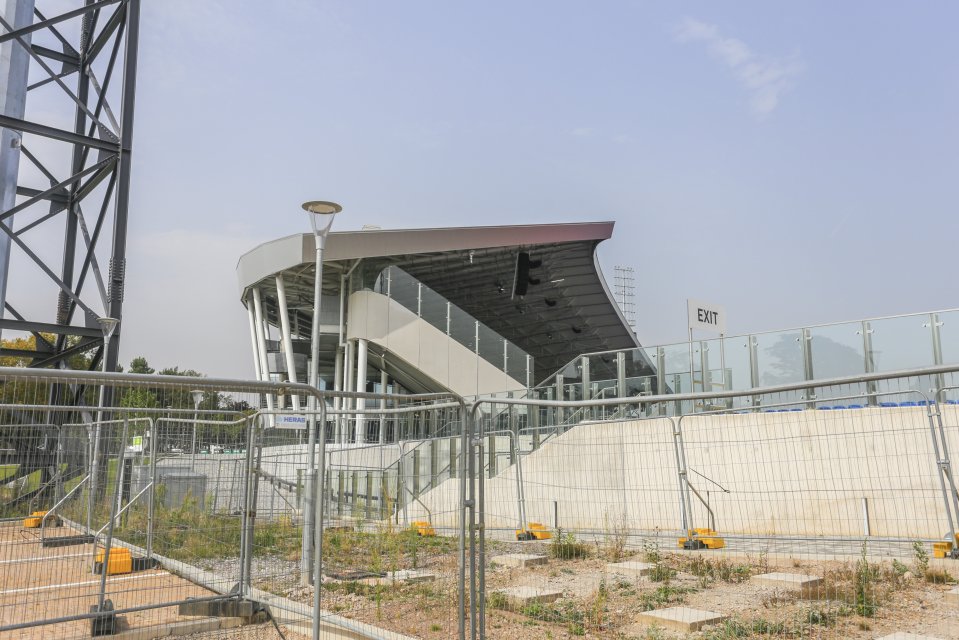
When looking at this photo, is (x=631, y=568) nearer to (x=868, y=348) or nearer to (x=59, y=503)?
(x=59, y=503)

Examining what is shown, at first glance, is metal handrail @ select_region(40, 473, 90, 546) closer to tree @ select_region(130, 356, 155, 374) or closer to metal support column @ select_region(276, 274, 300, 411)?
metal support column @ select_region(276, 274, 300, 411)

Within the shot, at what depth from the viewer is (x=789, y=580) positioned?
299 inches

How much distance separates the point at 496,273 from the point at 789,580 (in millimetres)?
29043

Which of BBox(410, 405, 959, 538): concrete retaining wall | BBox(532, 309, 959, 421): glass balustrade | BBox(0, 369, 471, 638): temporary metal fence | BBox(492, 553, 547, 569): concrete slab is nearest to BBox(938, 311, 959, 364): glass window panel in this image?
BBox(532, 309, 959, 421): glass balustrade

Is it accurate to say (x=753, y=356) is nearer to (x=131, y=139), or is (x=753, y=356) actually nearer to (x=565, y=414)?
(x=565, y=414)

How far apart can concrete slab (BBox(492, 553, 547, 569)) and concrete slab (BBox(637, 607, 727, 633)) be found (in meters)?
2.67

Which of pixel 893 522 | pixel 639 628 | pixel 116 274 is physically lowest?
pixel 639 628

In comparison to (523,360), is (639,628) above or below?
below

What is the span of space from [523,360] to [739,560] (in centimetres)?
1959

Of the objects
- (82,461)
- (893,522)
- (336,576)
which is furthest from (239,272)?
(893,522)

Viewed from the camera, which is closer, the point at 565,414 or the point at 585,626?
the point at 585,626

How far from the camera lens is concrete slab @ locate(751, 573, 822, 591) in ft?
24.3

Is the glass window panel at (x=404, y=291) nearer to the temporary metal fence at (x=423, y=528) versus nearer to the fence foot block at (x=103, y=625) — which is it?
the temporary metal fence at (x=423, y=528)

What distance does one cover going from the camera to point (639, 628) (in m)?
6.57
